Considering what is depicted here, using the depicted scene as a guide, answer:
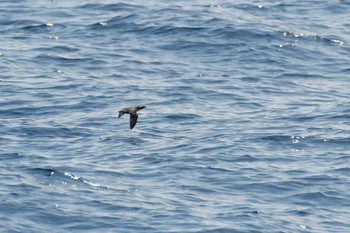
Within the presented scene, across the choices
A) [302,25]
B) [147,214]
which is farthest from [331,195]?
[302,25]

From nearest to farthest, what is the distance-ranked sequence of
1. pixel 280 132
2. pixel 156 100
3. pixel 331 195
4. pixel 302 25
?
pixel 331 195, pixel 280 132, pixel 156 100, pixel 302 25

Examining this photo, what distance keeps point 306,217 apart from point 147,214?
132 inches

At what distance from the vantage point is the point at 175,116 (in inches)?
1235

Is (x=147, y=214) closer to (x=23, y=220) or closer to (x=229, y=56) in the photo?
(x=23, y=220)

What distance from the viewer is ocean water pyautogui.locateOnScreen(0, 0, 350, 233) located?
24125 mm

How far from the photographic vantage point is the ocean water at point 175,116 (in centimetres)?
2412

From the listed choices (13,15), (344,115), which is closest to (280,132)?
(344,115)

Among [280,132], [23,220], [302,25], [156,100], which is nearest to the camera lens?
[23,220]

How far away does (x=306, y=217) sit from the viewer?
78.2 ft

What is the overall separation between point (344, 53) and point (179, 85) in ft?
22.8

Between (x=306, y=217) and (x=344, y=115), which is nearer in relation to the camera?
(x=306, y=217)

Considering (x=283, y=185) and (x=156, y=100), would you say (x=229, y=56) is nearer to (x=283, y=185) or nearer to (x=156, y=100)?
(x=156, y=100)

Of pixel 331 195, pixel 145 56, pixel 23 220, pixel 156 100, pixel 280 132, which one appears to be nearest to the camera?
pixel 23 220

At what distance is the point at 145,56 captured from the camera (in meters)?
37.4
